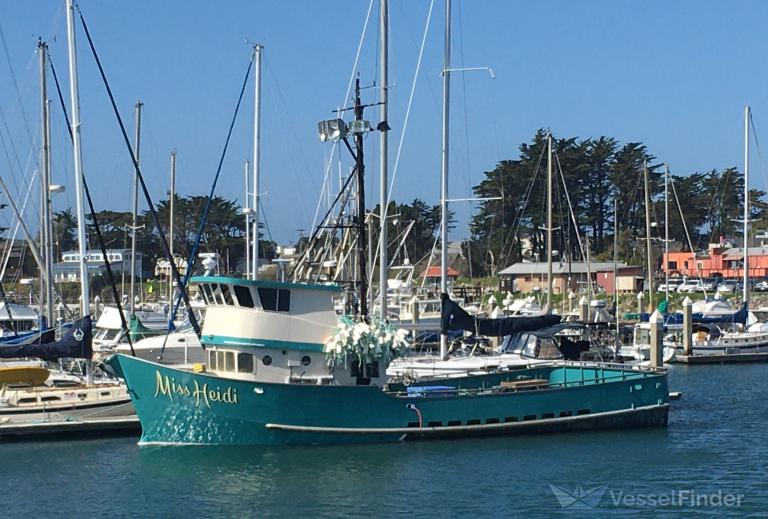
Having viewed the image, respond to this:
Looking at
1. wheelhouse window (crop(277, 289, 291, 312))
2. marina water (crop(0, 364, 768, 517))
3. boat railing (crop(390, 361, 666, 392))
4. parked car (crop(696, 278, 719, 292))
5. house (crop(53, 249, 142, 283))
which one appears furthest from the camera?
house (crop(53, 249, 142, 283))

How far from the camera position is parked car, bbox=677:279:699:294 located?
83.1m

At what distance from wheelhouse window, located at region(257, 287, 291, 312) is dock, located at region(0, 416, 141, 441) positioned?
5.23 metres

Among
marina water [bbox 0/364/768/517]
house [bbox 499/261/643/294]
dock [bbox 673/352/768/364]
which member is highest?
house [bbox 499/261/643/294]

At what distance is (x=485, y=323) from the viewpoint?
36.2 metres

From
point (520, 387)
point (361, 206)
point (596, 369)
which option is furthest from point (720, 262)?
point (361, 206)

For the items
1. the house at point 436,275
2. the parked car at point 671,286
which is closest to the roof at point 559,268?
the parked car at point 671,286

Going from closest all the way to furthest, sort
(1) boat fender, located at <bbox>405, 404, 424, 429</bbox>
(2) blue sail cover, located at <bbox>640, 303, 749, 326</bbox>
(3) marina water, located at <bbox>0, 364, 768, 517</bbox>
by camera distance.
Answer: (3) marina water, located at <bbox>0, 364, 768, 517</bbox>, (1) boat fender, located at <bbox>405, 404, 424, 429</bbox>, (2) blue sail cover, located at <bbox>640, 303, 749, 326</bbox>

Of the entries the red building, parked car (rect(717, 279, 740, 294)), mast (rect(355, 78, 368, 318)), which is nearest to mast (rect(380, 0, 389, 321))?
mast (rect(355, 78, 368, 318))

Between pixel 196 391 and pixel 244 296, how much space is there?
2.37 metres

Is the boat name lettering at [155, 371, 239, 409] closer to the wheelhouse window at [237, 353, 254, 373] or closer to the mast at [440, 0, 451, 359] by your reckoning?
the wheelhouse window at [237, 353, 254, 373]

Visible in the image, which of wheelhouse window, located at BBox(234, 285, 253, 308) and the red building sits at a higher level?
the red building

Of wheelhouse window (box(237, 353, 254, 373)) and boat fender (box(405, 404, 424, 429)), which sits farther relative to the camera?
boat fender (box(405, 404, 424, 429))

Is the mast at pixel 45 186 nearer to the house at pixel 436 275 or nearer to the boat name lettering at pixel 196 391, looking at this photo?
the boat name lettering at pixel 196 391

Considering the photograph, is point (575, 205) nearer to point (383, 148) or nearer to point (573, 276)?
point (573, 276)
